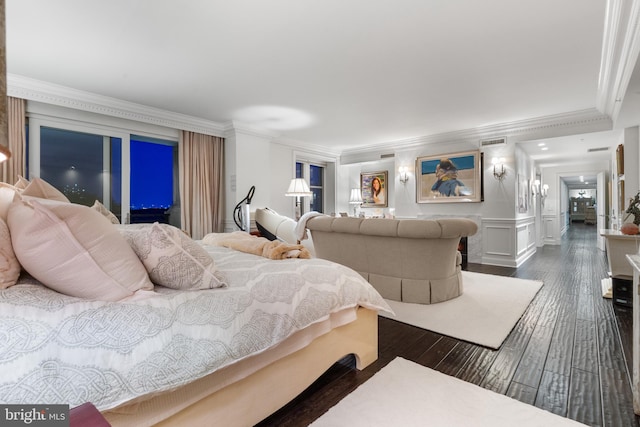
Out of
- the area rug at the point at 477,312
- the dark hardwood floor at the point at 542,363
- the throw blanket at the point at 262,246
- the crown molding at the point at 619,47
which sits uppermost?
the crown molding at the point at 619,47

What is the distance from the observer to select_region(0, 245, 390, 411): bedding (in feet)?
2.77

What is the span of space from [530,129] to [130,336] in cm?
615

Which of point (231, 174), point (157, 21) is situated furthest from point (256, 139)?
point (157, 21)

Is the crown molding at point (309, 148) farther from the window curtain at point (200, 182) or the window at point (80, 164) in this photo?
the window at point (80, 164)

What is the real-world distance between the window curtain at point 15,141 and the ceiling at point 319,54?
43 centimetres

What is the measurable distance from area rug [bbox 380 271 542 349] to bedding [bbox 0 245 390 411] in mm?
1621

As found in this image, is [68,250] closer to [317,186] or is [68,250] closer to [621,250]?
[621,250]

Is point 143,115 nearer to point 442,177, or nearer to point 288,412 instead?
point 288,412

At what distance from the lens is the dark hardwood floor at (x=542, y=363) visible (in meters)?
1.56

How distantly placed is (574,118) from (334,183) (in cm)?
474

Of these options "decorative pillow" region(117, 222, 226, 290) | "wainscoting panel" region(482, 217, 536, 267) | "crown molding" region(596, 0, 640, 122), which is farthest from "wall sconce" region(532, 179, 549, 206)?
"decorative pillow" region(117, 222, 226, 290)

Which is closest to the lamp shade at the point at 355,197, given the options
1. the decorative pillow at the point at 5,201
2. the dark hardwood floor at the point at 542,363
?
the dark hardwood floor at the point at 542,363

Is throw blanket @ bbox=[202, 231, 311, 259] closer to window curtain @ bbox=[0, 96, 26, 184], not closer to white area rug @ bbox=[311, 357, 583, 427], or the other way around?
white area rug @ bbox=[311, 357, 583, 427]

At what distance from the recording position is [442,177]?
6.04 metres
